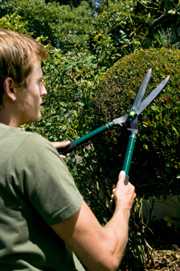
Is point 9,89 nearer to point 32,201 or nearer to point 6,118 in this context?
point 6,118

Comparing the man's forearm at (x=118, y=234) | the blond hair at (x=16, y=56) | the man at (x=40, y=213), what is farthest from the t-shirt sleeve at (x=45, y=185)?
the blond hair at (x=16, y=56)

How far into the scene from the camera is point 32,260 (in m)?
1.59

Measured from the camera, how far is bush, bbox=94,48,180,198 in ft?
14.0

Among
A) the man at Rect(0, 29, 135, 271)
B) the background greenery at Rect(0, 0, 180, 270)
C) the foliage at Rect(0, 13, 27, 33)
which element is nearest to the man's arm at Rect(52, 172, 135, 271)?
the man at Rect(0, 29, 135, 271)

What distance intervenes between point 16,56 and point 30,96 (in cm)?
14

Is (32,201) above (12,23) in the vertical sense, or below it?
above

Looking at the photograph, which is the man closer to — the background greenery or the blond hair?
the blond hair

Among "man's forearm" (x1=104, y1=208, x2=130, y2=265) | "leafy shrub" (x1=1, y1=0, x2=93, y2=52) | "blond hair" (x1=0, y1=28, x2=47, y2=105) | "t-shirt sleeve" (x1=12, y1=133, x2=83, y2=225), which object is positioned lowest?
"leafy shrub" (x1=1, y1=0, x2=93, y2=52)

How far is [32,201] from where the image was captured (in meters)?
1.56

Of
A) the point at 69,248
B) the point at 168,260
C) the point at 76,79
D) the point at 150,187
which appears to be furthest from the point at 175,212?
the point at 69,248

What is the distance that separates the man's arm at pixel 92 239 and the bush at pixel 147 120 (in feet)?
8.72

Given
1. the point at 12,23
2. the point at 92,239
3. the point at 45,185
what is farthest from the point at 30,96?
the point at 12,23

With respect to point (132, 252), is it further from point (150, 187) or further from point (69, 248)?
point (69, 248)

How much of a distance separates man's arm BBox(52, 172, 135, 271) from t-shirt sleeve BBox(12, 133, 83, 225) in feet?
0.10
